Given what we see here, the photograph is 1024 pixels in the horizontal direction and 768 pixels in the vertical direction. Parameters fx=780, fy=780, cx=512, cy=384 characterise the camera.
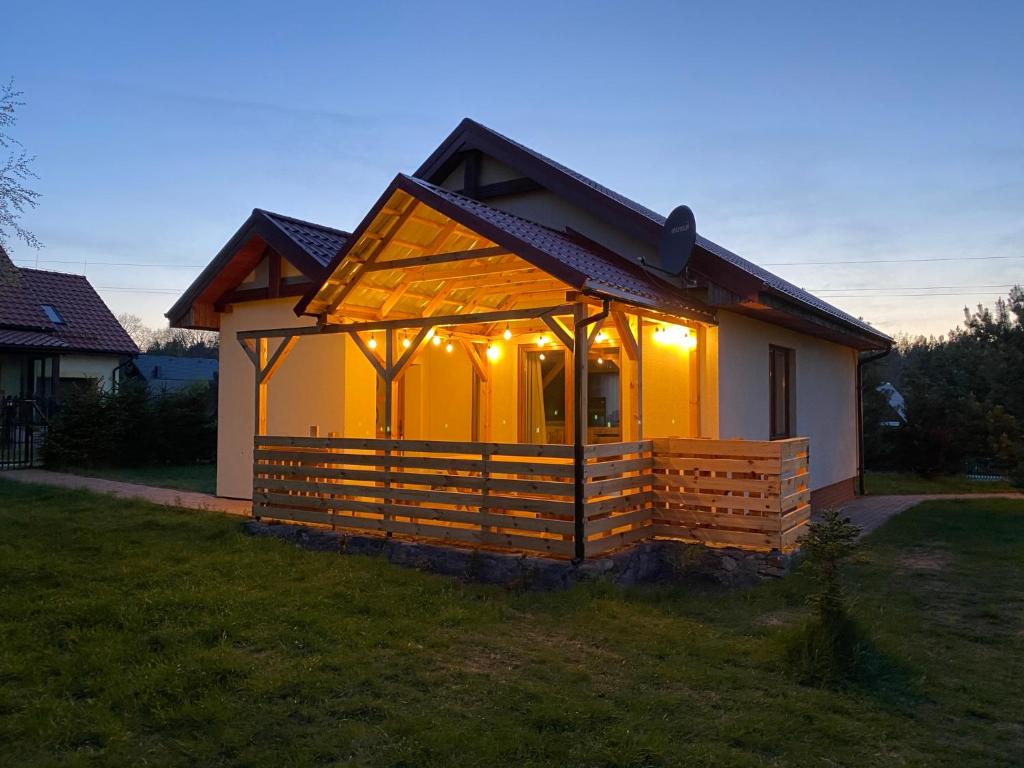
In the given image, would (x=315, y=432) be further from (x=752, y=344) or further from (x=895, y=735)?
(x=895, y=735)

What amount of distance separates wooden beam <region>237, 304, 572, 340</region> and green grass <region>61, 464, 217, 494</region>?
530cm

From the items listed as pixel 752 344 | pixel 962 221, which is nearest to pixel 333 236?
pixel 752 344

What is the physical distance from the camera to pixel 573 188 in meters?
9.85

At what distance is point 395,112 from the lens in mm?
14984

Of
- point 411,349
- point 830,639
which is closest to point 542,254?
point 411,349

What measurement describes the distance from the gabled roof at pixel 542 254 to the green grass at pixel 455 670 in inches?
109

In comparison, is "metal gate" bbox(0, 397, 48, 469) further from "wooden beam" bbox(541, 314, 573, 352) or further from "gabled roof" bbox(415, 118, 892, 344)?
"wooden beam" bbox(541, 314, 573, 352)

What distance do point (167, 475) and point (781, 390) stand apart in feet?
40.4

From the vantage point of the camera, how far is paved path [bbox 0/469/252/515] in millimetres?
11523

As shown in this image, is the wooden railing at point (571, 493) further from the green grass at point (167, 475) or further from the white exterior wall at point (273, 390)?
the green grass at point (167, 475)

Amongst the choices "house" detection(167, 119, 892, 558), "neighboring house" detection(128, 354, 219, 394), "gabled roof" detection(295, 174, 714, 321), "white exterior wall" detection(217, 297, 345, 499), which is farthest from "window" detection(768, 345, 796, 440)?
"neighboring house" detection(128, 354, 219, 394)

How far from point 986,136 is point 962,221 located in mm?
6936

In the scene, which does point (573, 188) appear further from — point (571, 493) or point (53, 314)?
point (53, 314)

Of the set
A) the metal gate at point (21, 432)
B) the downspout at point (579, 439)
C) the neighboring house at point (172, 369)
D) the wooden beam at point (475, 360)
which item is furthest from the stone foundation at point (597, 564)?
the neighboring house at point (172, 369)
